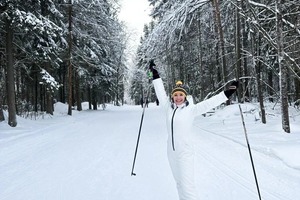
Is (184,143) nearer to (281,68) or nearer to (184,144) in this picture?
(184,144)

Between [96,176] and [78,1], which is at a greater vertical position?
[78,1]

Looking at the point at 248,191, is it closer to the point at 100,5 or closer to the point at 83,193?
the point at 83,193

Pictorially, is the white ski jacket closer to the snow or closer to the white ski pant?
the white ski pant

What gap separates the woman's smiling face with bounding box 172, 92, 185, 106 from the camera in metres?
4.79

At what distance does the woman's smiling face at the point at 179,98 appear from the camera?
4789 mm

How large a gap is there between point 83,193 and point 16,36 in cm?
1360

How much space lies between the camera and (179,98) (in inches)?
189

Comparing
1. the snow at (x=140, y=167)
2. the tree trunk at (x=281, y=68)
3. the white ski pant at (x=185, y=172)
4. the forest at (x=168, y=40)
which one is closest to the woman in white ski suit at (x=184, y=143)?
the white ski pant at (x=185, y=172)

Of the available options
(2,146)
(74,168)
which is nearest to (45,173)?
(74,168)

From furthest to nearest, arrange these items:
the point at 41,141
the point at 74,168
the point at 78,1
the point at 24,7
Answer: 1. the point at 78,1
2. the point at 24,7
3. the point at 41,141
4. the point at 74,168

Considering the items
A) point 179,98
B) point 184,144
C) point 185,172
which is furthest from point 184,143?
point 179,98

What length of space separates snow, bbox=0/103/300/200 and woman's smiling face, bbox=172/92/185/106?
2190 mm

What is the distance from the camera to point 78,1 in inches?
1017

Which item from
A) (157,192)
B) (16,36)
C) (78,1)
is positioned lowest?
(157,192)
